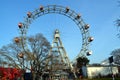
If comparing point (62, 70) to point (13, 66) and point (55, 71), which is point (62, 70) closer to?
point (55, 71)

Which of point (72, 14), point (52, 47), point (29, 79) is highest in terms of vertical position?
point (72, 14)

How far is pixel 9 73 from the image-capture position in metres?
78.6

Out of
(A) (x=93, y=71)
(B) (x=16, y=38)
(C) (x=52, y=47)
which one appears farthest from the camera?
(A) (x=93, y=71)

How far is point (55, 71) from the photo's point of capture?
76.9m

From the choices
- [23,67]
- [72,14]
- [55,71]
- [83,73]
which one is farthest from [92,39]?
[83,73]

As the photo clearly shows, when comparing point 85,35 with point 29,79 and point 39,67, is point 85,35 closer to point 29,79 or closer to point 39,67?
point 39,67

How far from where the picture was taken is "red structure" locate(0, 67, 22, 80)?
3017 inches

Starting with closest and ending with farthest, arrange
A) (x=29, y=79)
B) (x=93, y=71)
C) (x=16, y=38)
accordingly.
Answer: (x=16, y=38) → (x=29, y=79) → (x=93, y=71)

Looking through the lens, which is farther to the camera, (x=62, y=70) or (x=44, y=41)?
(x=62, y=70)

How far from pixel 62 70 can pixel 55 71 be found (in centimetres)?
188

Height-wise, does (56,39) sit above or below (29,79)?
above

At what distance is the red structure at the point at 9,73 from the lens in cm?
7662

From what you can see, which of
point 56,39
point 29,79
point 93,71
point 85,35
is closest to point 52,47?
point 56,39

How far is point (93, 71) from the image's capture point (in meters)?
98.5
